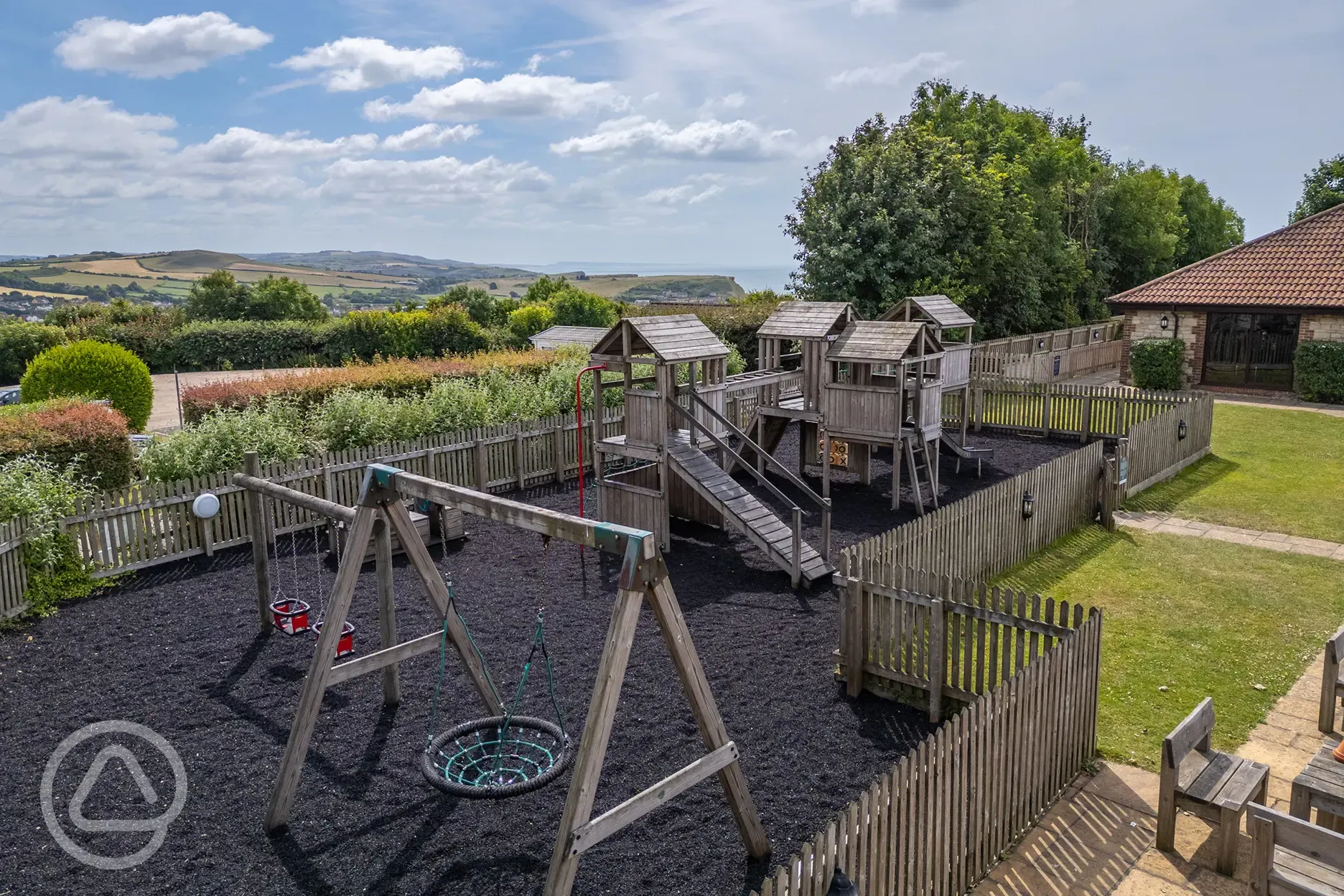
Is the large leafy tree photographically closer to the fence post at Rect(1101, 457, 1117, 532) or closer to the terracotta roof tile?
the terracotta roof tile

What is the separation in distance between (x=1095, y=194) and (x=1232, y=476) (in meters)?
35.5

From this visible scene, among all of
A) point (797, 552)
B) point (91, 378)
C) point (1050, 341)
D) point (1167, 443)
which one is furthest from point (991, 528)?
point (1050, 341)

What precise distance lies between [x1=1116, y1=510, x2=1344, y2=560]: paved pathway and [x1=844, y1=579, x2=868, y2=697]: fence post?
788 centimetres

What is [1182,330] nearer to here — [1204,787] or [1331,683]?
[1331,683]

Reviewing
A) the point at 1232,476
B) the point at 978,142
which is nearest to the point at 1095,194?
the point at 978,142

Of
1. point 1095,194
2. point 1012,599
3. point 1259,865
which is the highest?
point 1095,194

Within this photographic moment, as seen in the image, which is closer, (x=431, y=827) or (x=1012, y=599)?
(x=431, y=827)

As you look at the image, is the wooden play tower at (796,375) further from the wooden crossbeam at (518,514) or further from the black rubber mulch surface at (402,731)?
the wooden crossbeam at (518,514)

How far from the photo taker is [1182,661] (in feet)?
31.4

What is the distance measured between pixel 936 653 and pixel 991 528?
4095mm

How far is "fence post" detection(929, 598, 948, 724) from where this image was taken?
8.27 m

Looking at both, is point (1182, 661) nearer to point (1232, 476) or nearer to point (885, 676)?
point (885, 676)

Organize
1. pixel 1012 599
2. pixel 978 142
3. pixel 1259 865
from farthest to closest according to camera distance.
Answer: pixel 978 142
pixel 1012 599
pixel 1259 865

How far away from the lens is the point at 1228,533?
14.3 m
